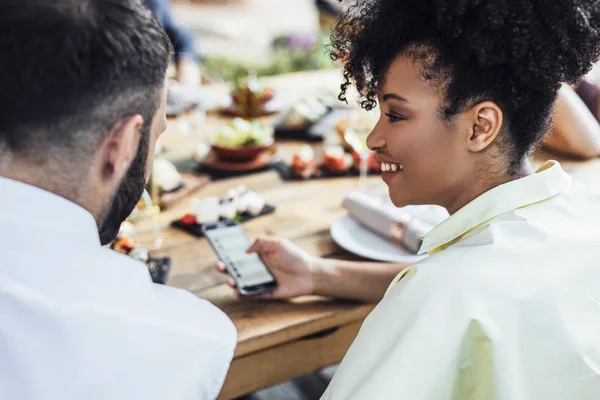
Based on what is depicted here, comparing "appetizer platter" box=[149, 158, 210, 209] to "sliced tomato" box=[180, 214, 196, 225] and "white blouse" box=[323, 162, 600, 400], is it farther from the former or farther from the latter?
"white blouse" box=[323, 162, 600, 400]

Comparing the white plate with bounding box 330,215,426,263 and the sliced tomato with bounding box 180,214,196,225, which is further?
the sliced tomato with bounding box 180,214,196,225

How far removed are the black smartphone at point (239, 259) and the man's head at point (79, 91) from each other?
546 mm

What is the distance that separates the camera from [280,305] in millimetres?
1386

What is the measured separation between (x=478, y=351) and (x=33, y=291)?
1.85 feet

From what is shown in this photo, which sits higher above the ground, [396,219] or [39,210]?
[39,210]

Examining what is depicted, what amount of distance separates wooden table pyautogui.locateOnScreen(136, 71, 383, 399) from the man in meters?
0.43

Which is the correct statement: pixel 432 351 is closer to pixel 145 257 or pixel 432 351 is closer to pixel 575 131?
pixel 145 257

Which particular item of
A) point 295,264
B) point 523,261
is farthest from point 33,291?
point 295,264

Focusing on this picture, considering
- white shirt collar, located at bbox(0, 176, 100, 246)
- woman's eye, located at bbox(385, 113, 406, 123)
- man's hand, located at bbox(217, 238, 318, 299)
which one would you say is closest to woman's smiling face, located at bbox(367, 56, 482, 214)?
woman's eye, located at bbox(385, 113, 406, 123)

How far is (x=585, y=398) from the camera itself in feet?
3.05

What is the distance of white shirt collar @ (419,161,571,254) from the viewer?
105cm

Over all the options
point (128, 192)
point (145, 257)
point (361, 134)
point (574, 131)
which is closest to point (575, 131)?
point (574, 131)

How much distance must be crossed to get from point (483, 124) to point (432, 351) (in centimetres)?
36

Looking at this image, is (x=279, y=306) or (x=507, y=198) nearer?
(x=507, y=198)
